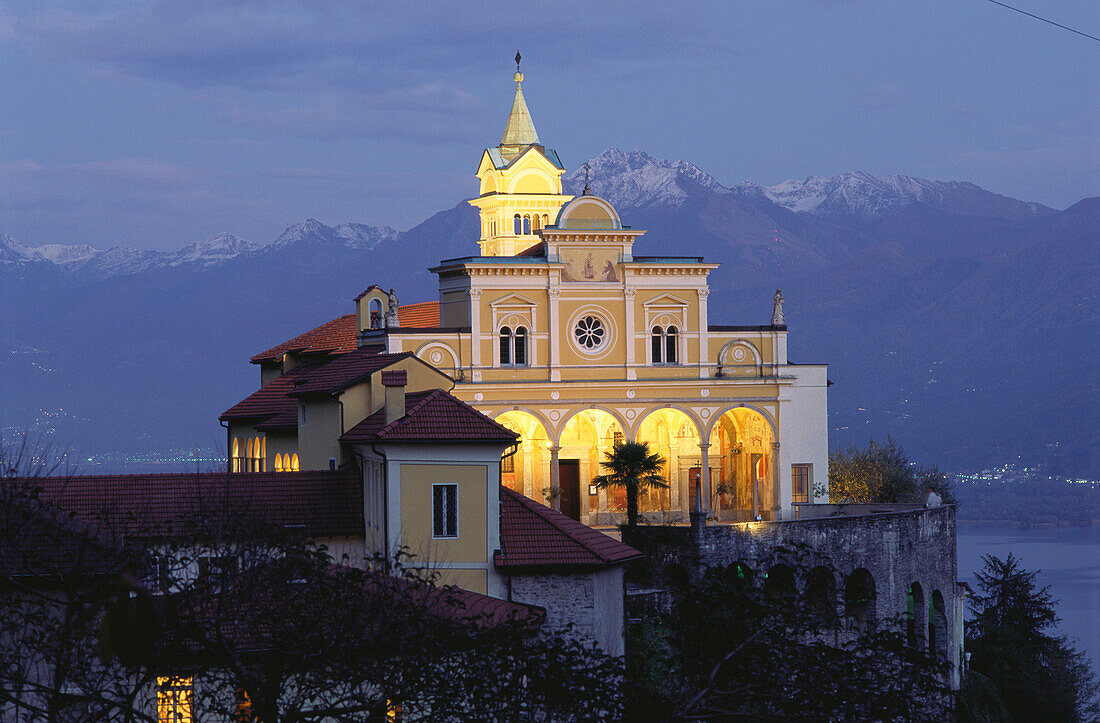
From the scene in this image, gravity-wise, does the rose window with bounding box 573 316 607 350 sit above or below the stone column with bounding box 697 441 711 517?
above

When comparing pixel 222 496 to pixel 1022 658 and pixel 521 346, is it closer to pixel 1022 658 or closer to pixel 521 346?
pixel 521 346

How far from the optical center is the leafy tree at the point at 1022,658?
183 ft

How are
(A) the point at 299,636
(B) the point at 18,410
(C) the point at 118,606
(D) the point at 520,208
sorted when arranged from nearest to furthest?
1. (C) the point at 118,606
2. (A) the point at 299,636
3. (D) the point at 520,208
4. (B) the point at 18,410

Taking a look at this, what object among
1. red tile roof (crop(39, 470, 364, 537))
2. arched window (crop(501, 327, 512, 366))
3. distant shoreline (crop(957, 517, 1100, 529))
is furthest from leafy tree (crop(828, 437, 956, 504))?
distant shoreline (crop(957, 517, 1100, 529))

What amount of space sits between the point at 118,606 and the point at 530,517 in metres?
20.9

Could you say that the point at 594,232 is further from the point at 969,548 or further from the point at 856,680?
the point at 969,548

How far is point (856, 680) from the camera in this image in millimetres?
19891

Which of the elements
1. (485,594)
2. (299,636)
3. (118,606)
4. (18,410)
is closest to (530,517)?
(485,594)

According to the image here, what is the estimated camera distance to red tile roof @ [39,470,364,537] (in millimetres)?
33281

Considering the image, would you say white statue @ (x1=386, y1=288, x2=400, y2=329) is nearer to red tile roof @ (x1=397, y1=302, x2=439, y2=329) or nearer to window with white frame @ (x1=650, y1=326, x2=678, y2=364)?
red tile roof @ (x1=397, y1=302, x2=439, y2=329)

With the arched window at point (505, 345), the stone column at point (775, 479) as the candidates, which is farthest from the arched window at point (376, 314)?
the stone column at point (775, 479)

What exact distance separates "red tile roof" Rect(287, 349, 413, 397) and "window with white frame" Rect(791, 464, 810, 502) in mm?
16926

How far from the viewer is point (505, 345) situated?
55875mm

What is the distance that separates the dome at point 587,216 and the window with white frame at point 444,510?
81.3ft
